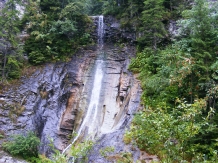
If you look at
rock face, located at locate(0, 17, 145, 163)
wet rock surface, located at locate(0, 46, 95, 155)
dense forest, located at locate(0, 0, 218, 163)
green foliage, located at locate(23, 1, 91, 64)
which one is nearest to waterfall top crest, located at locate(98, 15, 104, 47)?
dense forest, located at locate(0, 0, 218, 163)

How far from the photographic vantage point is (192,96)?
11.0m

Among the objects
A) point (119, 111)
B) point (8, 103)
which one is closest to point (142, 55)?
point (119, 111)

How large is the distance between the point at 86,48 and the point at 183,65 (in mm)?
11996

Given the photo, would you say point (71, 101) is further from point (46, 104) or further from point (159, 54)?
point (159, 54)

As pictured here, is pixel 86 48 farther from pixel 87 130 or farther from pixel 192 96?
pixel 192 96

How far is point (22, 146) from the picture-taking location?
1078 centimetres

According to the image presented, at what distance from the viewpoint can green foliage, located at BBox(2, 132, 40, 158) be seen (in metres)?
10.7

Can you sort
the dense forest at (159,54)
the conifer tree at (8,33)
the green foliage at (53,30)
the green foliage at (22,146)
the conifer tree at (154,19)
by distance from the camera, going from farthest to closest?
1. the green foliage at (53,30)
2. the conifer tree at (154,19)
3. the conifer tree at (8,33)
4. the green foliage at (22,146)
5. the dense forest at (159,54)

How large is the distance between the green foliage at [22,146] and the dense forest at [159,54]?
188 inches

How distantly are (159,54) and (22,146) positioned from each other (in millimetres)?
10710

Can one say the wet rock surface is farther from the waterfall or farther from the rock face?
the waterfall

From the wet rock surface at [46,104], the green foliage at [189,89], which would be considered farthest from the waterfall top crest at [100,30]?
the green foliage at [189,89]

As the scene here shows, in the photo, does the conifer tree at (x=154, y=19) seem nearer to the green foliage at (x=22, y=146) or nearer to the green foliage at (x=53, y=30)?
the green foliage at (x=53, y=30)

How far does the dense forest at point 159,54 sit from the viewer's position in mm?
5746
